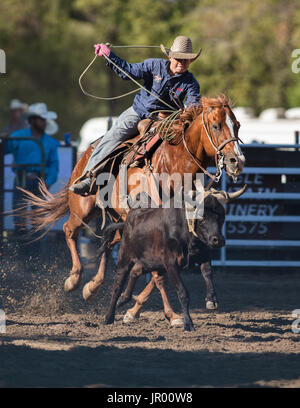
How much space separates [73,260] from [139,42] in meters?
22.3

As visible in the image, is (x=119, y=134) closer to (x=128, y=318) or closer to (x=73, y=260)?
(x=73, y=260)

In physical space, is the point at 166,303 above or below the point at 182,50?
below

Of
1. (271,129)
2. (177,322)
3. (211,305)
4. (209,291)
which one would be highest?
(271,129)

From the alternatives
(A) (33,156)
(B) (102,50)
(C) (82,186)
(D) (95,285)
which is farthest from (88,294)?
(A) (33,156)

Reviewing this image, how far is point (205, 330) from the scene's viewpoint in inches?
291

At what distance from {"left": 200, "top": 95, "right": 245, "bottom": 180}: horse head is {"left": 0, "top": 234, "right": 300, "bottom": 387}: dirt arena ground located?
1359 mm

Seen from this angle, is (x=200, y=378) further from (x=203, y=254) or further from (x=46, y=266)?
(x=46, y=266)

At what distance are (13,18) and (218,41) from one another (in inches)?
328

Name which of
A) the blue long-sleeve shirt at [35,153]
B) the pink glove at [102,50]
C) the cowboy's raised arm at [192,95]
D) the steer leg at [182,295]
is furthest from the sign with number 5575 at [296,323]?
the blue long-sleeve shirt at [35,153]

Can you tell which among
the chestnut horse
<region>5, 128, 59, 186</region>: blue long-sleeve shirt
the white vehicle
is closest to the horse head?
the chestnut horse

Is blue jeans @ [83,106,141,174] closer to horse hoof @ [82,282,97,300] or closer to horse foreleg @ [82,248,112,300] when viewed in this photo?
horse foreleg @ [82,248,112,300]

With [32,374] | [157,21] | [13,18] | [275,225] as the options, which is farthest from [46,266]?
[13,18]

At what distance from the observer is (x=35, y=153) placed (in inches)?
465

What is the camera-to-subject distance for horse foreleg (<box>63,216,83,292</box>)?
884cm
